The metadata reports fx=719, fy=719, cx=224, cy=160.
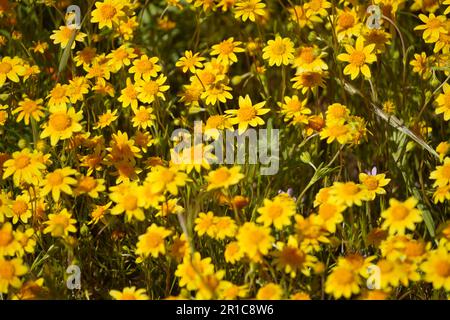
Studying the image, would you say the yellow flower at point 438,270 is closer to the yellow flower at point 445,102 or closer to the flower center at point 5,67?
the yellow flower at point 445,102

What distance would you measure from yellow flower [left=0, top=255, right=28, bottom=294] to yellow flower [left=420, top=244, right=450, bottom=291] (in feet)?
2.80

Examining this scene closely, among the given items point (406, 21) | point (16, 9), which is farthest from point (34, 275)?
point (406, 21)

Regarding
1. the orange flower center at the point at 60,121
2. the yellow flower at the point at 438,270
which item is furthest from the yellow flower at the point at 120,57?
the yellow flower at the point at 438,270

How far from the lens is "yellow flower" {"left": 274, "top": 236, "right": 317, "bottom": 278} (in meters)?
1.54

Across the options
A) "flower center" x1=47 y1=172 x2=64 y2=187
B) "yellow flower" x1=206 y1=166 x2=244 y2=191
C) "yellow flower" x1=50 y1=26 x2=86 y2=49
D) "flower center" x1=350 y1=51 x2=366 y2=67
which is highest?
"yellow flower" x1=50 y1=26 x2=86 y2=49

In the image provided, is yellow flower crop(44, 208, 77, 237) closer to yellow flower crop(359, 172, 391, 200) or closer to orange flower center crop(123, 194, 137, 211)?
orange flower center crop(123, 194, 137, 211)

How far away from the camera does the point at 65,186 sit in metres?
1.67

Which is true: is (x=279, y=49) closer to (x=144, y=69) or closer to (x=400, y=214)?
(x=144, y=69)

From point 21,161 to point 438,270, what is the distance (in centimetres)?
99

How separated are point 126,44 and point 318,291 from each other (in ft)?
3.07

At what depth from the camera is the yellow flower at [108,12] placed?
6.72 feet

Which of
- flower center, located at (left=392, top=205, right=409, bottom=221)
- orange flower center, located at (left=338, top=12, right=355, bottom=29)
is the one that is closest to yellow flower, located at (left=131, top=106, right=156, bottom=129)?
orange flower center, located at (left=338, top=12, right=355, bottom=29)

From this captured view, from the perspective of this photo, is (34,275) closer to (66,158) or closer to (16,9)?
(66,158)

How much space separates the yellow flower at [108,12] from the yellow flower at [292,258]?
0.88 m
